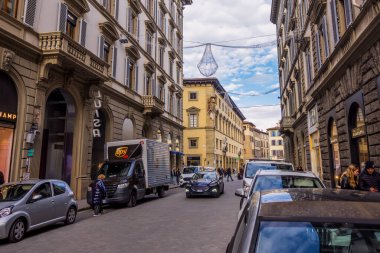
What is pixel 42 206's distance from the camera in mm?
9273

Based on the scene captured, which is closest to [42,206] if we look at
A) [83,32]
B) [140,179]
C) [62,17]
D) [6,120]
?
[6,120]

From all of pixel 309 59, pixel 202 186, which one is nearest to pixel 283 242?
pixel 202 186

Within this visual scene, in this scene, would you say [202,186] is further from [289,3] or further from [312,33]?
[289,3]

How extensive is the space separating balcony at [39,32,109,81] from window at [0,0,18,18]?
1.52 meters

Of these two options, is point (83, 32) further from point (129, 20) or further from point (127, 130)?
point (127, 130)

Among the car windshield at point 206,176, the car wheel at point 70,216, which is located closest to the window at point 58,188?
the car wheel at point 70,216

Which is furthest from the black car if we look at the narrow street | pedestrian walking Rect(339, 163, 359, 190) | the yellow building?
the yellow building

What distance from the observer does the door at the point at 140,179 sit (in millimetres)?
15957

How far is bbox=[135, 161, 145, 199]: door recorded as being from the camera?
52.4 ft

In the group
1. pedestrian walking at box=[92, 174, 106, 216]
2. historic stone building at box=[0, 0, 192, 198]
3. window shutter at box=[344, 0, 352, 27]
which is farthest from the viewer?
historic stone building at box=[0, 0, 192, 198]

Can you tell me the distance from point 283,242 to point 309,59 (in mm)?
23152

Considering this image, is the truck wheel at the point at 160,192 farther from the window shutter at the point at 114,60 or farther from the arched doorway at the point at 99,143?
the window shutter at the point at 114,60

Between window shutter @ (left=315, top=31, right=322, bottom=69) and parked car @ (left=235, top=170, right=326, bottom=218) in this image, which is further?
window shutter @ (left=315, top=31, right=322, bottom=69)

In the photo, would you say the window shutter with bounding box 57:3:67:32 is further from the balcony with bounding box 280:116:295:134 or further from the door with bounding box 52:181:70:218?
the balcony with bounding box 280:116:295:134
